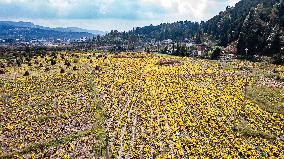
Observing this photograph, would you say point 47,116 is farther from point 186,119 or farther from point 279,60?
point 279,60

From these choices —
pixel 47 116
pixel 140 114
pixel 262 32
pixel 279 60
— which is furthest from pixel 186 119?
pixel 262 32

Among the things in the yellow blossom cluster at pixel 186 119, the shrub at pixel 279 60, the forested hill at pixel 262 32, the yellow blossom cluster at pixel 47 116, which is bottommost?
the yellow blossom cluster at pixel 47 116

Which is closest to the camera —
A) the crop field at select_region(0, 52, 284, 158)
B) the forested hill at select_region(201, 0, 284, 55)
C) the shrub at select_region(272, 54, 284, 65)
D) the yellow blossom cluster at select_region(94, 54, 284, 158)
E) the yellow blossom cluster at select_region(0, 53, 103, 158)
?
the yellow blossom cluster at select_region(94, 54, 284, 158)

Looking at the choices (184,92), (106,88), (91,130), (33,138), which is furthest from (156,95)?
(33,138)

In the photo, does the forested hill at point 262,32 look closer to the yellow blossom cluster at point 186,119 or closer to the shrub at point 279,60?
the shrub at point 279,60

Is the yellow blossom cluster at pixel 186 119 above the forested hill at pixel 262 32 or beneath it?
beneath

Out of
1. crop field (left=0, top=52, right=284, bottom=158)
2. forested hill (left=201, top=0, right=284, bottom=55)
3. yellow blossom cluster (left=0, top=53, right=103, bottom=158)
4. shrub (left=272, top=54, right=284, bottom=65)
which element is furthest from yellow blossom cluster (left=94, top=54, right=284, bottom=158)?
forested hill (left=201, top=0, right=284, bottom=55)

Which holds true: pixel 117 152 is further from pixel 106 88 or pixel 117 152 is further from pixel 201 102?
pixel 106 88

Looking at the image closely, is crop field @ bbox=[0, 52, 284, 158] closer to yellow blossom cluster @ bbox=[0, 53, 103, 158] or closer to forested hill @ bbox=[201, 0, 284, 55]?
A: yellow blossom cluster @ bbox=[0, 53, 103, 158]

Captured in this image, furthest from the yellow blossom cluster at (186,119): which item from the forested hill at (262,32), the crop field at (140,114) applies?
the forested hill at (262,32)
